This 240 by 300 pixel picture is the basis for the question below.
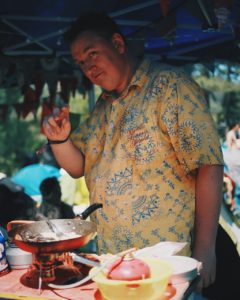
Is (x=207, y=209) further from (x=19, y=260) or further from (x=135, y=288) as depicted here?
(x=19, y=260)

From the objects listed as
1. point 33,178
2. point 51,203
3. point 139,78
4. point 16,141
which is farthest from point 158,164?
point 16,141

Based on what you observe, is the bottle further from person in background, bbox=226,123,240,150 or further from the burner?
person in background, bbox=226,123,240,150

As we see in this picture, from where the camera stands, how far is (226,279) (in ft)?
12.1

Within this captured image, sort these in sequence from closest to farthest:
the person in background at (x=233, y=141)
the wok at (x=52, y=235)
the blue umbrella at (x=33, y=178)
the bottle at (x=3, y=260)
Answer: the wok at (x=52, y=235)
the bottle at (x=3, y=260)
the person in background at (x=233, y=141)
the blue umbrella at (x=33, y=178)

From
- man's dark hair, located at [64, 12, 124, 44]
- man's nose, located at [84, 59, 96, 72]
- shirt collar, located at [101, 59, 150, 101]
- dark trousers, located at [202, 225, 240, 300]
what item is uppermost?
man's dark hair, located at [64, 12, 124, 44]

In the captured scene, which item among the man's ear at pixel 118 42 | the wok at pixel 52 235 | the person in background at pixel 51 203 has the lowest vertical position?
the person in background at pixel 51 203

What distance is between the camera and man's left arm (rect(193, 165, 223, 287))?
2145mm

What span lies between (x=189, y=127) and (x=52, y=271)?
1011mm

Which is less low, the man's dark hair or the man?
the man's dark hair

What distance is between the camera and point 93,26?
2.41 metres

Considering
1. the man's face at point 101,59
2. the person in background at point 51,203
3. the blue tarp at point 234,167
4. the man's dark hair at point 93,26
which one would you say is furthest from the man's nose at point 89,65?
the blue tarp at point 234,167

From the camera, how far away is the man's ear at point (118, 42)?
2.45 m

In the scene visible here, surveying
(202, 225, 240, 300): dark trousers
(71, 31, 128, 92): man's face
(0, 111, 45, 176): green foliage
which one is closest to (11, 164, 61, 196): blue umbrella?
(202, 225, 240, 300): dark trousers

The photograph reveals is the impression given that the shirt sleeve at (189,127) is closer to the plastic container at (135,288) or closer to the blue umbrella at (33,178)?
the plastic container at (135,288)
